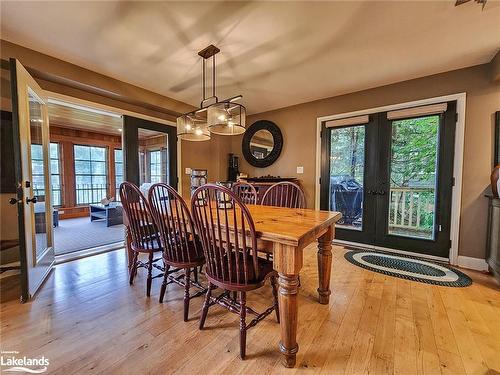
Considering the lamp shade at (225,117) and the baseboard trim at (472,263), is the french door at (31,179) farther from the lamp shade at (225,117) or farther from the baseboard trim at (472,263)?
the baseboard trim at (472,263)

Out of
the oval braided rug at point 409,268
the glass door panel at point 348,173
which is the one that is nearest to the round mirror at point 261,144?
the glass door panel at point 348,173

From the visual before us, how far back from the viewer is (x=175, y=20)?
1.86 m

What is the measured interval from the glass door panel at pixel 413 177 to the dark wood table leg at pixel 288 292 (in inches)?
106

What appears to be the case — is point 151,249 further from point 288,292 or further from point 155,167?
point 155,167

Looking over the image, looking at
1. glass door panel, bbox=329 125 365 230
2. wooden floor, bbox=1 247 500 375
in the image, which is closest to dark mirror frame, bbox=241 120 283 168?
glass door panel, bbox=329 125 365 230

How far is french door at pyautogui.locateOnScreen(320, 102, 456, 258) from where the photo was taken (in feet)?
9.40

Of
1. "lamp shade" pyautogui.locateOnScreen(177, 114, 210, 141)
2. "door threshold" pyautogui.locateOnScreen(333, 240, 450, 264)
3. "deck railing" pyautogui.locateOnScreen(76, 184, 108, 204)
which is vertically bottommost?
"door threshold" pyautogui.locateOnScreen(333, 240, 450, 264)

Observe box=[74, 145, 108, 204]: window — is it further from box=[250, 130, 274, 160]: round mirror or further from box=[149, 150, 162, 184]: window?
box=[250, 130, 274, 160]: round mirror

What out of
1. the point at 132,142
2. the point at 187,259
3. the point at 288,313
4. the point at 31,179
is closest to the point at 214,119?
the point at 187,259

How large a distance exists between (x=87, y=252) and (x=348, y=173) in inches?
163

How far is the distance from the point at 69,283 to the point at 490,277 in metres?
4.52

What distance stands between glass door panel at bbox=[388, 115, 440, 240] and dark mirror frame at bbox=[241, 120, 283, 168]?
1.87m

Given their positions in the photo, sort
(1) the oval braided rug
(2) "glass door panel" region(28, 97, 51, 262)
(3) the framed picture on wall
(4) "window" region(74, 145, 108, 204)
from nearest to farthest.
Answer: (2) "glass door panel" region(28, 97, 51, 262)
(1) the oval braided rug
(3) the framed picture on wall
(4) "window" region(74, 145, 108, 204)

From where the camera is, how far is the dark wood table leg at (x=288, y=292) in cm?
121
